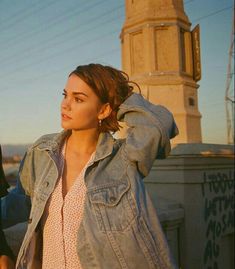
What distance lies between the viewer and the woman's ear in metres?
1.80

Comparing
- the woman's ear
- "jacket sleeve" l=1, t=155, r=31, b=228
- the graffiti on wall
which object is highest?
the woman's ear

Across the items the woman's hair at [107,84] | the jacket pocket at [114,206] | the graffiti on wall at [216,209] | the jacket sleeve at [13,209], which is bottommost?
the graffiti on wall at [216,209]

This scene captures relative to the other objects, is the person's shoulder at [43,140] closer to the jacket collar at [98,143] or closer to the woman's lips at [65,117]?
the jacket collar at [98,143]

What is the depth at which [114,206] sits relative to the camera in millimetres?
1512

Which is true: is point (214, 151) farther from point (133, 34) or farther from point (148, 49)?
point (133, 34)

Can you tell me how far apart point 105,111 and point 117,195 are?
55 cm

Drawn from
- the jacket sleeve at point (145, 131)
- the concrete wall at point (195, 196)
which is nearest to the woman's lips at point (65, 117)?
the jacket sleeve at point (145, 131)

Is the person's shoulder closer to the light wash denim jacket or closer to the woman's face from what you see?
the light wash denim jacket

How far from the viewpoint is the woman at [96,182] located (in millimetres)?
1448

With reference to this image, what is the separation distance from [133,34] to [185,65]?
1.32 meters

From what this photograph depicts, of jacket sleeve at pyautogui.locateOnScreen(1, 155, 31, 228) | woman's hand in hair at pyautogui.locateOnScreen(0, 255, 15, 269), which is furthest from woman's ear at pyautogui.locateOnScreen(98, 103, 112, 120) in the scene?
jacket sleeve at pyautogui.locateOnScreen(1, 155, 31, 228)

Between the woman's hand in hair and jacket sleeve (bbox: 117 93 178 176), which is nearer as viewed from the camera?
the woman's hand in hair

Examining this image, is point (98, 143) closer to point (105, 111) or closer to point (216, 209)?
point (105, 111)

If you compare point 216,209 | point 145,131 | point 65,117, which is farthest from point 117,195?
point 216,209
